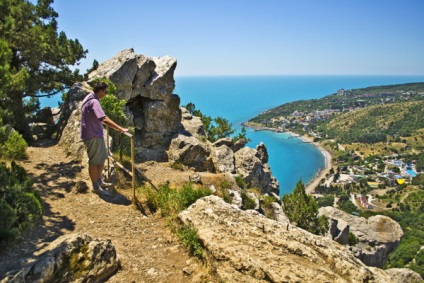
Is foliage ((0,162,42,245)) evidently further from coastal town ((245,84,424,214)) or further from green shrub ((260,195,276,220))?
coastal town ((245,84,424,214))

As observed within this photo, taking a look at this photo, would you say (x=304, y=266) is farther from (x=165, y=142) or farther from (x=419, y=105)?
(x=419, y=105)

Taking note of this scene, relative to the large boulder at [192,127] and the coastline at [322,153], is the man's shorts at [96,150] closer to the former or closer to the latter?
the large boulder at [192,127]

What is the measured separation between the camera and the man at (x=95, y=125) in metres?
6.77

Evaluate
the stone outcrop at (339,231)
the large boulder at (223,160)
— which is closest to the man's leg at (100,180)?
the large boulder at (223,160)

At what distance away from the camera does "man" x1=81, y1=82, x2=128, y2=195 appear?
6.77m

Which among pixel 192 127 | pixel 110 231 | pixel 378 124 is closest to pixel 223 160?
pixel 192 127

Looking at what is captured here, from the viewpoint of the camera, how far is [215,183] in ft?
45.5

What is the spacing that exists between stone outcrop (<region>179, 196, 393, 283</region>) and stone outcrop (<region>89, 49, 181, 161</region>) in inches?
532

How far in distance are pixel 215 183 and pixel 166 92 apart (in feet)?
32.7

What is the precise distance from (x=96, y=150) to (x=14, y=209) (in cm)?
242

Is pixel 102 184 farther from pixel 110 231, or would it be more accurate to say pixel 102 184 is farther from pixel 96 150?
pixel 110 231

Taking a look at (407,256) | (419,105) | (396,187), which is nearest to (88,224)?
(407,256)

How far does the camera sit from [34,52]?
42.7ft

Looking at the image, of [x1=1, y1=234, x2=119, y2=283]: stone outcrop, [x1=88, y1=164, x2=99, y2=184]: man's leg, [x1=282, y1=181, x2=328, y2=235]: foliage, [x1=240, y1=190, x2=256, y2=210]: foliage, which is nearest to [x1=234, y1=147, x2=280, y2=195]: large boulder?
Result: [x1=282, y1=181, x2=328, y2=235]: foliage
